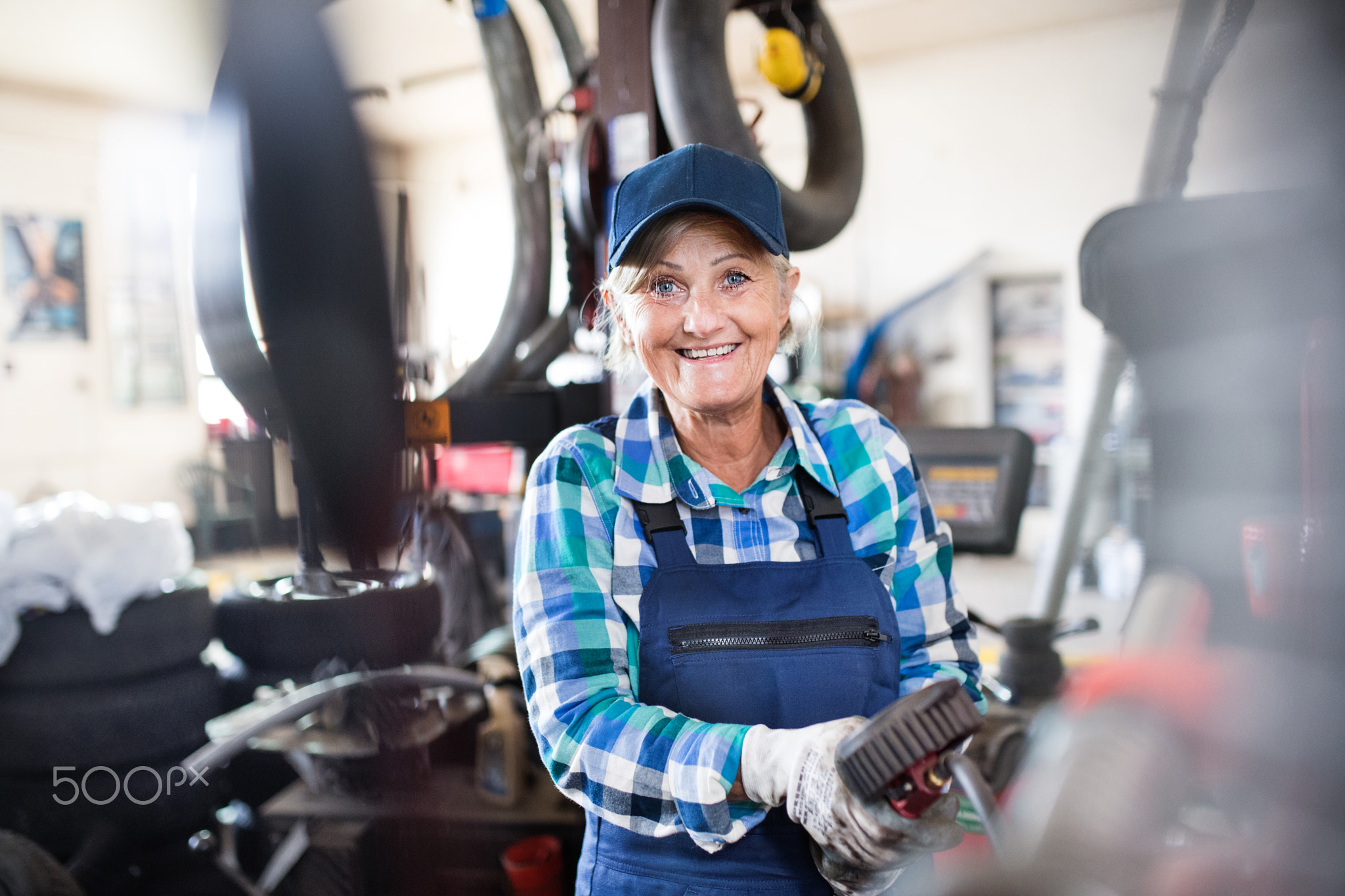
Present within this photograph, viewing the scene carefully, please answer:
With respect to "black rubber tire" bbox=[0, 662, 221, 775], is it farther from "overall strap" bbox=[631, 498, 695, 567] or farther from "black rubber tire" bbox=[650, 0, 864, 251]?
"black rubber tire" bbox=[650, 0, 864, 251]

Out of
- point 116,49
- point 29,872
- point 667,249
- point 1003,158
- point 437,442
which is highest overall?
point 1003,158

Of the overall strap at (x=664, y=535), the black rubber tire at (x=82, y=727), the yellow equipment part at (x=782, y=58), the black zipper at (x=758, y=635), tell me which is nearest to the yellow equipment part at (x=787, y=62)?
the yellow equipment part at (x=782, y=58)

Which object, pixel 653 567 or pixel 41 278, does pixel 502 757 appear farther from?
pixel 41 278

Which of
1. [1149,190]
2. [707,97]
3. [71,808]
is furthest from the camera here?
[1149,190]

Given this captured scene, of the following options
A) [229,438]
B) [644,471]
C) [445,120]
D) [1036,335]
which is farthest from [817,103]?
[1036,335]

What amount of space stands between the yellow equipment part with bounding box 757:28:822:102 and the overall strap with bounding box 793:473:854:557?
1.06 meters

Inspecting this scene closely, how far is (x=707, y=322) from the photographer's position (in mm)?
1007

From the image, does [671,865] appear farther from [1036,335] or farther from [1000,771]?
[1036,335]

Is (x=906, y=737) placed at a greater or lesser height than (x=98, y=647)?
greater

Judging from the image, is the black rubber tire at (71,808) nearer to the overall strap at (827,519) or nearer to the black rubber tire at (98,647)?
the black rubber tire at (98,647)

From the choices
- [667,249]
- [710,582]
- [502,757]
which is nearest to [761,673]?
[710,582]

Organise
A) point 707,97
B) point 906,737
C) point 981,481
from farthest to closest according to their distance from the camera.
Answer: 1. point 981,481
2. point 707,97
3. point 906,737

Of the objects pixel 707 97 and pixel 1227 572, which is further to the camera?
pixel 707 97

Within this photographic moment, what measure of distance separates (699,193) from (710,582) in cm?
48
